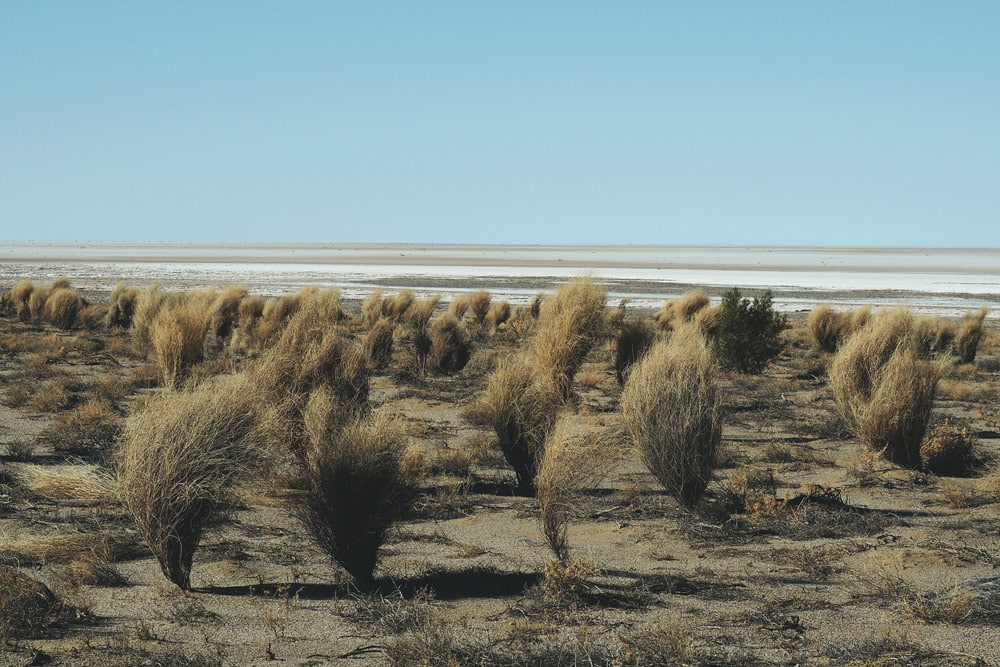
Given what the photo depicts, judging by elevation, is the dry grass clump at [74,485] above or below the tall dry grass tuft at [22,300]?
above

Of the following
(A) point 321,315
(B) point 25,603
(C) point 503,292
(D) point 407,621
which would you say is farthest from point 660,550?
(C) point 503,292

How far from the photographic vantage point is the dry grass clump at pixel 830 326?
22.2 metres

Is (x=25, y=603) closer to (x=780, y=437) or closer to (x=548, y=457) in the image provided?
(x=548, y=457)

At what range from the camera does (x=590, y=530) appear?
7.54 metres

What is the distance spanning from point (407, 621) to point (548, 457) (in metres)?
1.46

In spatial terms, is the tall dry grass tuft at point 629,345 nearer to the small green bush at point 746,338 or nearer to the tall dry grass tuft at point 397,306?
the small green bush at point 746,338

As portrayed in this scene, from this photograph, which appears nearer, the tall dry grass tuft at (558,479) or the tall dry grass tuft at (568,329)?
the tall dry grass tuft at (558,479)

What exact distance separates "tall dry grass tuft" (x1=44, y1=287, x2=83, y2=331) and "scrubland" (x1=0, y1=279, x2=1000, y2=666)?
1342cm

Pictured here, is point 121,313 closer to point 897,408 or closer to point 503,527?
point 503,527

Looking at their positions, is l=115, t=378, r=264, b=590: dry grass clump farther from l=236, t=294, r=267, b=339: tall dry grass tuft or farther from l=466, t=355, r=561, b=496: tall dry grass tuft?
l=236, t=294, r=267, b=339: tall dry grass tuft

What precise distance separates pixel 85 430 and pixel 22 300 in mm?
20048

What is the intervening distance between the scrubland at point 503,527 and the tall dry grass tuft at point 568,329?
193cm

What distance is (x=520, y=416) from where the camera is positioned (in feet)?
30.0

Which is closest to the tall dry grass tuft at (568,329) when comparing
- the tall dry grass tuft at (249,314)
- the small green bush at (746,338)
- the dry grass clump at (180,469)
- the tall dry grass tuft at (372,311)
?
the small green bush at (746,338)
